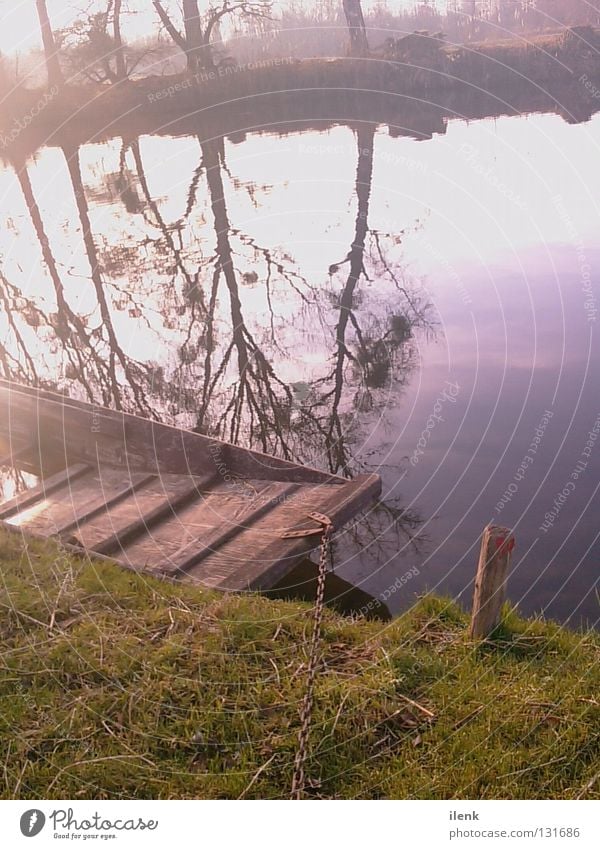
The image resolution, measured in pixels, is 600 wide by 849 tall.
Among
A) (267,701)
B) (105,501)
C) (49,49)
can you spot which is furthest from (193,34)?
(267,701)

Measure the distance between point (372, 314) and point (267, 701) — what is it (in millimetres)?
7481

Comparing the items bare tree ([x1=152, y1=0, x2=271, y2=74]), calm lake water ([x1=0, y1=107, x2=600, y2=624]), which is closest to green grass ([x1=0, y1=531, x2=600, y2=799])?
calm lake water ([x1=0, y1=107, x2=600, y2=624])

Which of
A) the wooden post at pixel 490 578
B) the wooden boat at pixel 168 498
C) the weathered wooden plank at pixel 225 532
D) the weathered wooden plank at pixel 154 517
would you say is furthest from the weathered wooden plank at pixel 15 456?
the wooden post at pixel 490 578

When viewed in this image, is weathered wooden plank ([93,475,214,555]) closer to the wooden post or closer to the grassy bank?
the wooden post

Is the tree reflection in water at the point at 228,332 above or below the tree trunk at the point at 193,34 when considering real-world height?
below

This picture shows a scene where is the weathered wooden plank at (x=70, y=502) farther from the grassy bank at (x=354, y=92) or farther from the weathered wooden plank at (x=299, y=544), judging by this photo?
the grassy bank at (x=354, y=92)

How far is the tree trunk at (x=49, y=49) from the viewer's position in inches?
662

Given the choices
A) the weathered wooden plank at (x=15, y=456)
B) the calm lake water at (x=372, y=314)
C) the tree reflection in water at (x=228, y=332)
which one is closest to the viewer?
the calm lake water at (x=372, y=314)

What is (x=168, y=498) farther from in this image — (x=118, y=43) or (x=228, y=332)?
(x=118, y=43)

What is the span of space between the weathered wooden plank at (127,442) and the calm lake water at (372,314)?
923 millimetres

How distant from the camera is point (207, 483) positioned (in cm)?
691

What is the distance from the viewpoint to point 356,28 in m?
17.3
